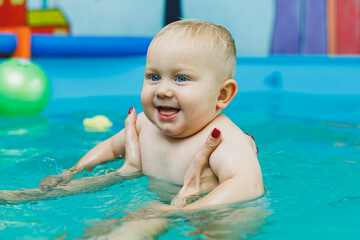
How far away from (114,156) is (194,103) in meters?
0.68

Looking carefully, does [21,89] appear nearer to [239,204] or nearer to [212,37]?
[212,37]

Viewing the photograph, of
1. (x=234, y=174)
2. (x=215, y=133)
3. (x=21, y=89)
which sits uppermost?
(x=215, y=133)

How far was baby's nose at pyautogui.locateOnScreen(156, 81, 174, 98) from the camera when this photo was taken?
73.2 inches

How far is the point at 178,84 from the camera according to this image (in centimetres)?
189

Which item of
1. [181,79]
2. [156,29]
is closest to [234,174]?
[181,79]

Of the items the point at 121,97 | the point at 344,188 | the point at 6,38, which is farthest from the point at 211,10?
the point at 344,188

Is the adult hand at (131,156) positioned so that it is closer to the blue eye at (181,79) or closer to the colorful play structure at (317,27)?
the blue eye at (181,79)

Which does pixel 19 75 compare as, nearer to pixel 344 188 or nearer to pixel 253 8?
pixel 344 188

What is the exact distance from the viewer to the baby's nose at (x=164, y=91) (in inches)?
73.2

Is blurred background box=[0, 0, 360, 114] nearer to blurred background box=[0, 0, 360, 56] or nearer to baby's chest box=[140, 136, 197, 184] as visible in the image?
blurred background box=[0, 0, 360, 56]

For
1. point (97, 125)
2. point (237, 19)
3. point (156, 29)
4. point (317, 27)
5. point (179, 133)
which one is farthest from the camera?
point (156, 29)

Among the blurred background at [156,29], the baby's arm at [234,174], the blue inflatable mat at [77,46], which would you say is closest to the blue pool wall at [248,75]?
the blurred background at [156,29]

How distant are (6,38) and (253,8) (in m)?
3.52

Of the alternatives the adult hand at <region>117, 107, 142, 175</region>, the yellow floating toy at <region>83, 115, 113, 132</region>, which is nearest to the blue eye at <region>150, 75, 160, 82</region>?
the adult hand at <region>117, 107, 142, 175</region>
